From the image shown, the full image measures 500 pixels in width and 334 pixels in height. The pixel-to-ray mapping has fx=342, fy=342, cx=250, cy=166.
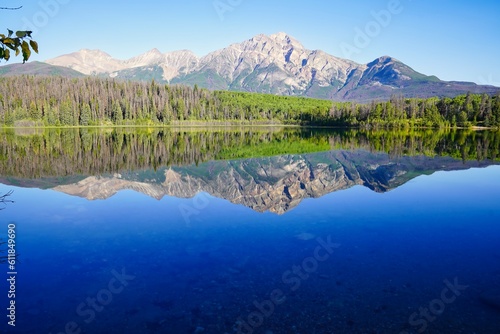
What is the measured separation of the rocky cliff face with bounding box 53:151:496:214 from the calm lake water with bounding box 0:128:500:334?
272mm

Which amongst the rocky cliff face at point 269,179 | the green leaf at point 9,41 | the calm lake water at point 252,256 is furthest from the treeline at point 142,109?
the green leaf at point 9,41

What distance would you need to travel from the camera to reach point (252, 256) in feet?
44.3

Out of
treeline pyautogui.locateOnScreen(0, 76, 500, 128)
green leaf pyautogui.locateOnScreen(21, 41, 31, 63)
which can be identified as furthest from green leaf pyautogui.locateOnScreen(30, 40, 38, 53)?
treeline pyautogui.locateOnScreen(0, 76, 500, 128)

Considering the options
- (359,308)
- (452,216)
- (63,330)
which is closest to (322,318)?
(359,308)

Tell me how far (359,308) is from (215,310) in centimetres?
412

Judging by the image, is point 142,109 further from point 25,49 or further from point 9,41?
point 25,49

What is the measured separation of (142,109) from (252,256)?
165 m

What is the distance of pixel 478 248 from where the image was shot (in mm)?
14508

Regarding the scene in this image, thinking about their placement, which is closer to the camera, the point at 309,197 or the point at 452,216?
the point at 452,216

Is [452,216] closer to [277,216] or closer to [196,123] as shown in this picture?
[277,216]

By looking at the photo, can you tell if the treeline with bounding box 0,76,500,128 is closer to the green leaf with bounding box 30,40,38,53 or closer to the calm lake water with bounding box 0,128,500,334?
the calm lake water with bounding box 0,128,500,334

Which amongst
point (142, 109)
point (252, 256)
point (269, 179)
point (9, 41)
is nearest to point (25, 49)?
point (9, 41)

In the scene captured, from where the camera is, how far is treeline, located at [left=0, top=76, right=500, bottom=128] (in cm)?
13788

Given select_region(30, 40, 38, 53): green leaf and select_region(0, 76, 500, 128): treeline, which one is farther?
select_region(0, 76, 500, 128): treeline
